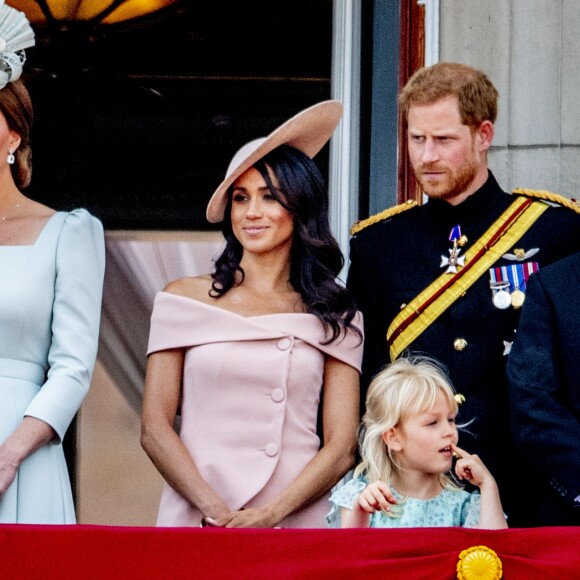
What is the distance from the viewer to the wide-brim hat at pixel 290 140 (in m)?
3.91

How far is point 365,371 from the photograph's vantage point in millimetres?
3947

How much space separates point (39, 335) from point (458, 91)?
120cm

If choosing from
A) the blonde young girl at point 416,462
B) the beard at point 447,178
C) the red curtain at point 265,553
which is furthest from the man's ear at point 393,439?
the beard at point 447,178

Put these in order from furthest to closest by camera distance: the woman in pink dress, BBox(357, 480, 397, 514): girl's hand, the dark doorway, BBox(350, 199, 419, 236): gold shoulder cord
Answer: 1. the dark doorway
2. BBox(350, 199, 419, 236): gold shoulder cord
3. the woman in pink dress
4. BBox(357, 480, 397, 514): girl's hand

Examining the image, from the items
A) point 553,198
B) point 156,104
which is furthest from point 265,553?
point 156,104

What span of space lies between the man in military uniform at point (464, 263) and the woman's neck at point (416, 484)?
9.9 inches

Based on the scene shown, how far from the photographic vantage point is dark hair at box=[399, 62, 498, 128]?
3951 mm

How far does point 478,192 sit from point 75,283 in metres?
1.04

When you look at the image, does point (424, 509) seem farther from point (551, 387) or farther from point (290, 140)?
point (290, 140)

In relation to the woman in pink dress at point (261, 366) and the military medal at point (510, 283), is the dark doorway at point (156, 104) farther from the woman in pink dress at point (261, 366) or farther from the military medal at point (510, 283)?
the military medal at point (510, 283)

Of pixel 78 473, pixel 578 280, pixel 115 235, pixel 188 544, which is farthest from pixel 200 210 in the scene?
pixel 188 544

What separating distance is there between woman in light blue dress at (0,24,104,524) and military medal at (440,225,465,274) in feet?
2.81

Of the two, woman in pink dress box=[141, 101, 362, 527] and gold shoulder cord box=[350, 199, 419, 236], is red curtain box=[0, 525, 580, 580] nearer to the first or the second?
woman in pink dress box=[141, 101, 362, 527]

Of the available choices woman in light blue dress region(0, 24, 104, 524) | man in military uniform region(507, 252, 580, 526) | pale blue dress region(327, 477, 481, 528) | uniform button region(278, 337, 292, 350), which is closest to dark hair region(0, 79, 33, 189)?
woman in light blue dress region(0, 24, 104, 524)
